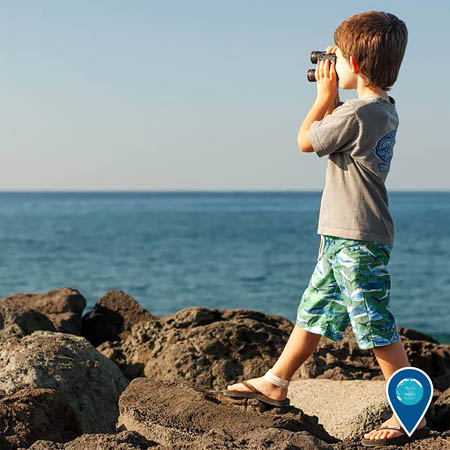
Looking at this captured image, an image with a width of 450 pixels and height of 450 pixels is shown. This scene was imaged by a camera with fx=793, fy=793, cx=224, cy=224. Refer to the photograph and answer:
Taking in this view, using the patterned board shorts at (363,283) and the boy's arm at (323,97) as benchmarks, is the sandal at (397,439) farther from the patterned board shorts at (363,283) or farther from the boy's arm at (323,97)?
the boy's arm at (323,97)

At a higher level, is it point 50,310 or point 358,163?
point 358,163

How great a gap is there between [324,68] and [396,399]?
1.60 m

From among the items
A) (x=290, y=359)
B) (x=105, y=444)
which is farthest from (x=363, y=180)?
(x=105, y=444)

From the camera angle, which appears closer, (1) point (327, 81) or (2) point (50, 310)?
(1) point (327, 81)

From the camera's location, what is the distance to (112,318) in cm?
688

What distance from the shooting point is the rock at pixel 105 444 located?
3186 millimetres

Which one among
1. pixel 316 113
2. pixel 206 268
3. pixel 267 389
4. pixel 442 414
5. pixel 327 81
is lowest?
pixel 206 268

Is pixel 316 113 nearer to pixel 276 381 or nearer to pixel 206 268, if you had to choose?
pixel 276 381

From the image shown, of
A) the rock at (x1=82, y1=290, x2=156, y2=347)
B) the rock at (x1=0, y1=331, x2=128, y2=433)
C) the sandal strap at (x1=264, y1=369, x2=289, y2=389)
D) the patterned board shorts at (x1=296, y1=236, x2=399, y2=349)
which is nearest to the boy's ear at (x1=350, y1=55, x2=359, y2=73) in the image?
the patterned board shorts at (x1=296, y1=236, x2=399, y2=349)

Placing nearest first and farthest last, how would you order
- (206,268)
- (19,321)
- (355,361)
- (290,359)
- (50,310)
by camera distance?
(290,359) → (355,361) → (19,321) → (50,310) → (206,268)

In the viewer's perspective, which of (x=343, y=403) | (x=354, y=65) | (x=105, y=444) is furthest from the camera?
(x=343, y=403)

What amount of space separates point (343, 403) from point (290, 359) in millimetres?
752

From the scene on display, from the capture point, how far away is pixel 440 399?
471 centimetres

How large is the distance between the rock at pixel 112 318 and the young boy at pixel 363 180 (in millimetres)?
3215
